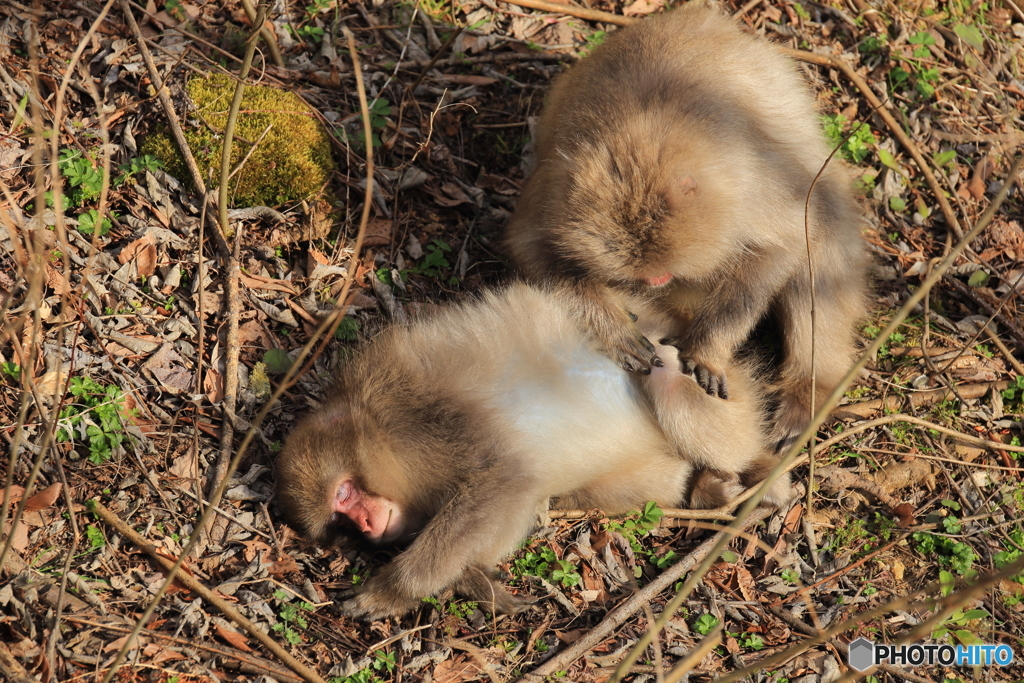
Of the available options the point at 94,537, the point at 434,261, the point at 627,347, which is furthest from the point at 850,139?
the point at 94,537

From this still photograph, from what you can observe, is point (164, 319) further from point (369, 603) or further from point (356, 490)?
point (369, 603)

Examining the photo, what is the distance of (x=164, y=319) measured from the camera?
4777 mm

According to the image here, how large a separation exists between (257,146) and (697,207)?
2.76 m

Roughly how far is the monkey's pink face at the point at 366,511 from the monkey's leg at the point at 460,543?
207mm

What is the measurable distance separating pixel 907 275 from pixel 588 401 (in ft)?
8.94

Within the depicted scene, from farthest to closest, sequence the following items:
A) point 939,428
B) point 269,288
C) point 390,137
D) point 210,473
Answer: point 390,137
point 269,288
point 939,428
point 210,473

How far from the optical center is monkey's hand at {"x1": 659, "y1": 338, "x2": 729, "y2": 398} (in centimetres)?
477

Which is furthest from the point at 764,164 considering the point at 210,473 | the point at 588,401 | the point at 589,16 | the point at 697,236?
the point at 210,473

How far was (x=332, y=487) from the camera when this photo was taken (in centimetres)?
425

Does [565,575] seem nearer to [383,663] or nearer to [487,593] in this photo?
[487,593]

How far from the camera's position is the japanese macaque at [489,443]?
4.17 metres

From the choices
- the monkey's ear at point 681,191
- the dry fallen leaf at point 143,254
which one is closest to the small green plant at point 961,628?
the monkey's ear at point 681,191

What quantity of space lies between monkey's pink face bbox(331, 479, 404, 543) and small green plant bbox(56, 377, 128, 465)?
120 centimetres
